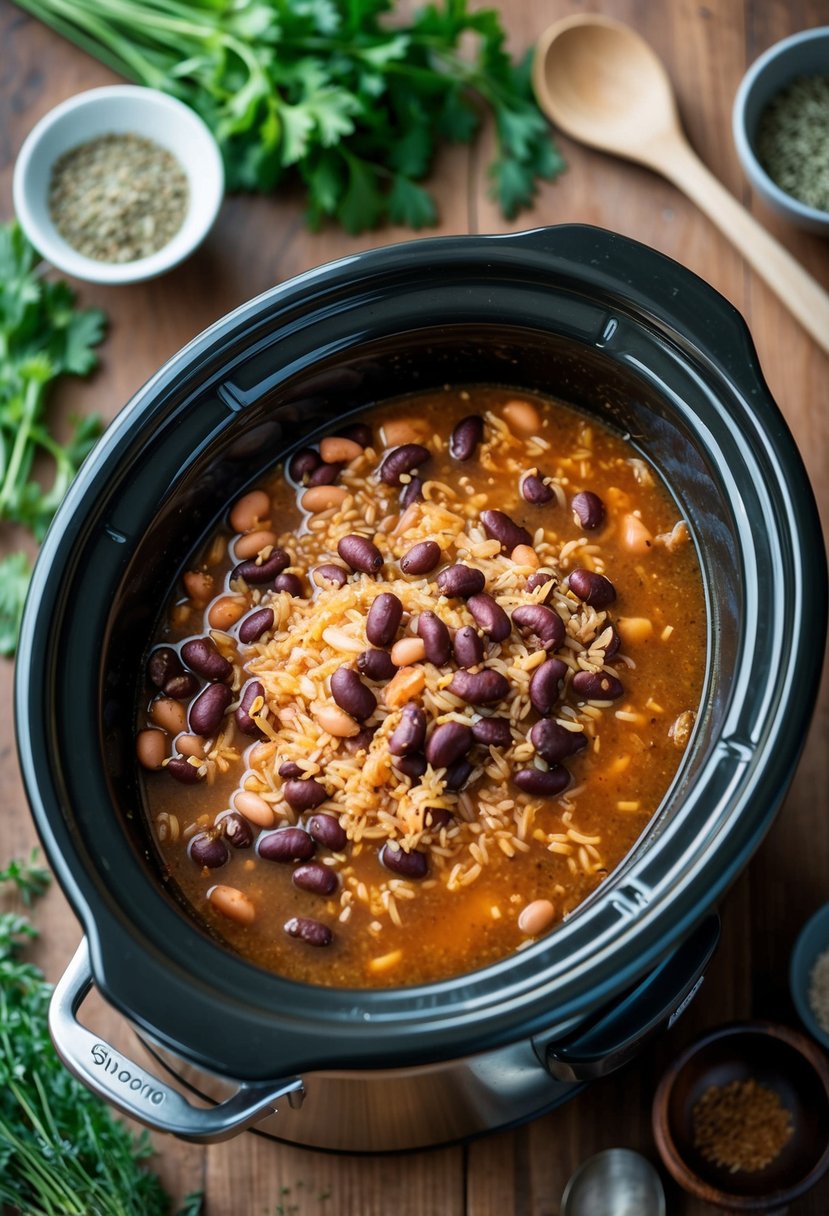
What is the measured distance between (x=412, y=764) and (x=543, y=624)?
0.34 metres

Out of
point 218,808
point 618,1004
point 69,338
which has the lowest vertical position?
point 618,1004

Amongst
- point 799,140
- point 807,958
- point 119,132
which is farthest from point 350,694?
point 799,140

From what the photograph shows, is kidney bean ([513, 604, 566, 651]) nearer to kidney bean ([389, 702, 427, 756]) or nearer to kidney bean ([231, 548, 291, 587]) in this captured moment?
kidney bean ([389, 702, 427, 756])

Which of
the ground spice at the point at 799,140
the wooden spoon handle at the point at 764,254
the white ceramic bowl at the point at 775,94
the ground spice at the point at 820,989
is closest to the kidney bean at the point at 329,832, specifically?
the ground spice at the point at 820,989

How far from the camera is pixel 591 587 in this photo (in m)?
2.43

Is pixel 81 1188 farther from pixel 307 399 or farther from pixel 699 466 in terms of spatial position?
pixel 699 466

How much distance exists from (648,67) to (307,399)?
132cm

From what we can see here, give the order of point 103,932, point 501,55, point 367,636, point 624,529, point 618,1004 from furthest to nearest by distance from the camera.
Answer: point 501,55, point 624,529, point 367,636, point 618,1004, point 103,932

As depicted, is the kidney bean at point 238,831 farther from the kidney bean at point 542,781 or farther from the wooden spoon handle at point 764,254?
the wooden spoon handle at point 764,254

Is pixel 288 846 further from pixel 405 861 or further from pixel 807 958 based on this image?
pixel 807 958

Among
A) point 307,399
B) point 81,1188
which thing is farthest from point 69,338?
point 81,1188

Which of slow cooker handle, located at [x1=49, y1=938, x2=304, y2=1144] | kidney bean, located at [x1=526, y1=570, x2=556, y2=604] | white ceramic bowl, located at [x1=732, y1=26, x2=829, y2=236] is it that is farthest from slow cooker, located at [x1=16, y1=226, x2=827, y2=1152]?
white ceramic bowl, located at [x1=732, y1=26, x2=829, y2=236]

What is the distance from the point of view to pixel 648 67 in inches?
126

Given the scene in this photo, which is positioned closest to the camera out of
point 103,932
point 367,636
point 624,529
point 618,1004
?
point 103,932
